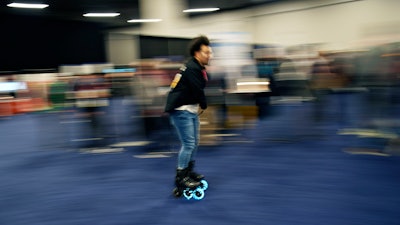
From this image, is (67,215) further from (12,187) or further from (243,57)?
(243,57)

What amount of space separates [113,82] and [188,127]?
4854mm

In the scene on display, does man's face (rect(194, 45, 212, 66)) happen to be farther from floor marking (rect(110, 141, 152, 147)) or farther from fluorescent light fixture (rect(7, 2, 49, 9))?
fluorescent light fixture (rect(7, 2, 49, 9))

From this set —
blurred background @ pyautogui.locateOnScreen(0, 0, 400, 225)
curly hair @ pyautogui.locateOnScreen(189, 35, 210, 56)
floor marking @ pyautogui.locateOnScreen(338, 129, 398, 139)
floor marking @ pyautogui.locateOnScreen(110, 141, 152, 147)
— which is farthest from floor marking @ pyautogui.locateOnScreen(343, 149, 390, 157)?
floor marking @ pyautogui.locateOnScreen(110, 141, 152, 147)

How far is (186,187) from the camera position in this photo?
3.58 metres

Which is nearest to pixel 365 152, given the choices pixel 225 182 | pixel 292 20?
pixel 225 182

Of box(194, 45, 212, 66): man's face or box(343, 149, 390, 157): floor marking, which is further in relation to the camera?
box(343, 149, 390, 157): floor marking

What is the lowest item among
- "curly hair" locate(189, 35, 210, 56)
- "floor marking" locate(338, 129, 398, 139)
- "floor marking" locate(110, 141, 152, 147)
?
"floor marking" locate(110, 141, 152, 147)

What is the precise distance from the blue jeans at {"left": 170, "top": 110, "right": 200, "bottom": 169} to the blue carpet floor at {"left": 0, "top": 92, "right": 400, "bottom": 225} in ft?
1.42

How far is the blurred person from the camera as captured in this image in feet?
11.2

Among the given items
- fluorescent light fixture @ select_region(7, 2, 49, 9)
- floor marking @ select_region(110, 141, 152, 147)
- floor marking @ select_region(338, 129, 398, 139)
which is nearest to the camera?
floor marking @ select_region(338, 129, 398, 139)

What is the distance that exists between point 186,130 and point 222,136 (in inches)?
104

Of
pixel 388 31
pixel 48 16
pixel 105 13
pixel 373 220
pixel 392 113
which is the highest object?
pixel 48 16

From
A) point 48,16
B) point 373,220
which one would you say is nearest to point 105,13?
point 373,220

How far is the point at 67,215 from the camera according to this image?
3.35 meters
